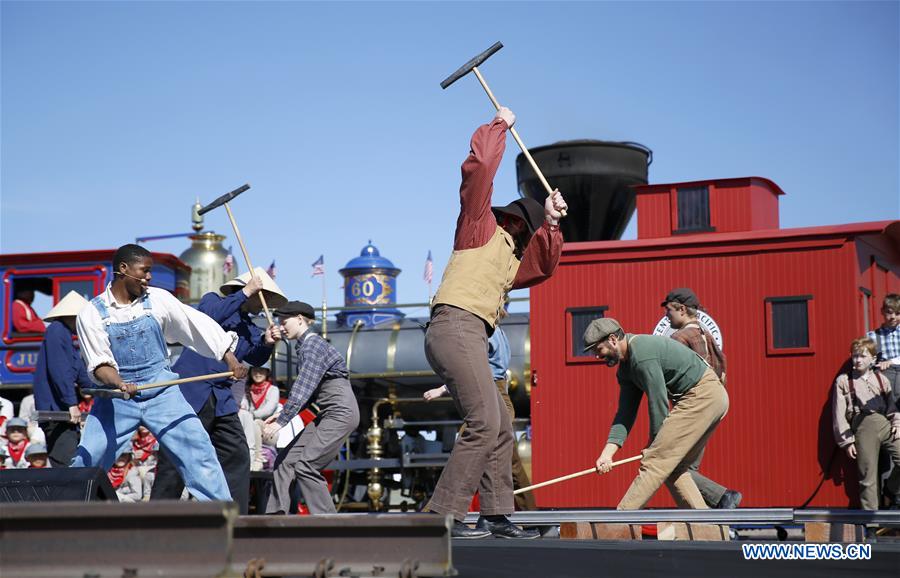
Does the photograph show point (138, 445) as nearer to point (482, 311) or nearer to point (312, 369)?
point (312, 369)

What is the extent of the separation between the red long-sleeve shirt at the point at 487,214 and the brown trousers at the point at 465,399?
0.45 meters

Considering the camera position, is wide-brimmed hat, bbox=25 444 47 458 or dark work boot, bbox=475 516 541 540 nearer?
dark work boot, bbox=475 516 541 540

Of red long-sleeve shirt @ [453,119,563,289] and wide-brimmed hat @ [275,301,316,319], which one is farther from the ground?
red long-sleeve shirt @ [453,119,563,289]

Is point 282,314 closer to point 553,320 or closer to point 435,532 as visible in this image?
point 553,320

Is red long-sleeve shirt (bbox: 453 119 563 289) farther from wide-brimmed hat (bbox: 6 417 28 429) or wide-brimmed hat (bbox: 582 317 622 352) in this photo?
wide-brimmed hat (bbox: 6 417 28 429)

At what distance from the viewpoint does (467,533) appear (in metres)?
6.28

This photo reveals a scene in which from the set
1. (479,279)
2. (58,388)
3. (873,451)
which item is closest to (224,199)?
(58,388)

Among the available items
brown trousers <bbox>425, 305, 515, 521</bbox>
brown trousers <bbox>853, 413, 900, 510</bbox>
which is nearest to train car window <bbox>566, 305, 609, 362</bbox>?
brown trousers <bbox>853, 413, 900, 510</bbox>

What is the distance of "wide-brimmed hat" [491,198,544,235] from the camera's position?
6.57 meters

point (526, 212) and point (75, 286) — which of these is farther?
point (75, 286)

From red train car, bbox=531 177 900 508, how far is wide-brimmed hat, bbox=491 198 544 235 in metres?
6.00

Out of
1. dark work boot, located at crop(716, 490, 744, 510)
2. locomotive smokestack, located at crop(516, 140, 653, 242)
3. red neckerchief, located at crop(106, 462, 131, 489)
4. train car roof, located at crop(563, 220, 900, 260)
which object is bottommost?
red neckerchief, located at crop(106, 462, 131, 489)

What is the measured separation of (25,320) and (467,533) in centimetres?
1191

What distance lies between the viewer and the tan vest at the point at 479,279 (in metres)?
6.22
